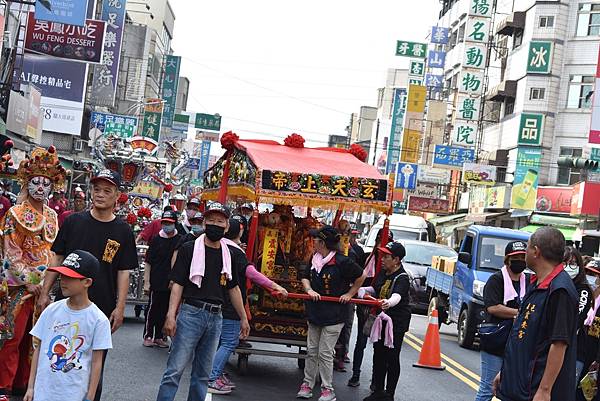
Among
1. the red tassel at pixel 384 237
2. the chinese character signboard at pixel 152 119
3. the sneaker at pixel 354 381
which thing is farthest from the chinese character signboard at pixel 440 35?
the sneaker at pixel 354 381

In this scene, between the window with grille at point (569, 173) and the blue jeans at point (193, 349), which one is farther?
the window with grille at point (569, 173)

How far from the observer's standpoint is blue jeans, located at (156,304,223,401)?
8555 mm

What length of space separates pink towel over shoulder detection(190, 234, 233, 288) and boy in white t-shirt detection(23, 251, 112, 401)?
2289 mm

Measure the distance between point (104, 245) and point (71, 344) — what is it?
1684mm

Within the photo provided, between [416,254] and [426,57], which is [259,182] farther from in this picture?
[426,57]

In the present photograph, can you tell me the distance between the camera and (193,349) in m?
8.77

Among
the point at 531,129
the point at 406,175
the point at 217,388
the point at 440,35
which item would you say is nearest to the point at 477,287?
the point at 217,388

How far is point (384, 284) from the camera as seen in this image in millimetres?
11898

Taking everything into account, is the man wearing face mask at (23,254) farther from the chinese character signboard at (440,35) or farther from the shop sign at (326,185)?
the chinese character signboard at (440,35)

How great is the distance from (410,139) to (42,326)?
192 ft

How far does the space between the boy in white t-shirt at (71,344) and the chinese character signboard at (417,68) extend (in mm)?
66742

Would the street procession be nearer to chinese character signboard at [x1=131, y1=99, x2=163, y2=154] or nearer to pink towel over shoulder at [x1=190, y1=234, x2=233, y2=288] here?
pink towel over shoulder at [x1=190, y1=234, x2=233, y2=288]

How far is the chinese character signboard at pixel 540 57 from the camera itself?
48.5 m

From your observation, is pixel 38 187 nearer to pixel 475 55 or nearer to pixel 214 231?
pixel 214 231
